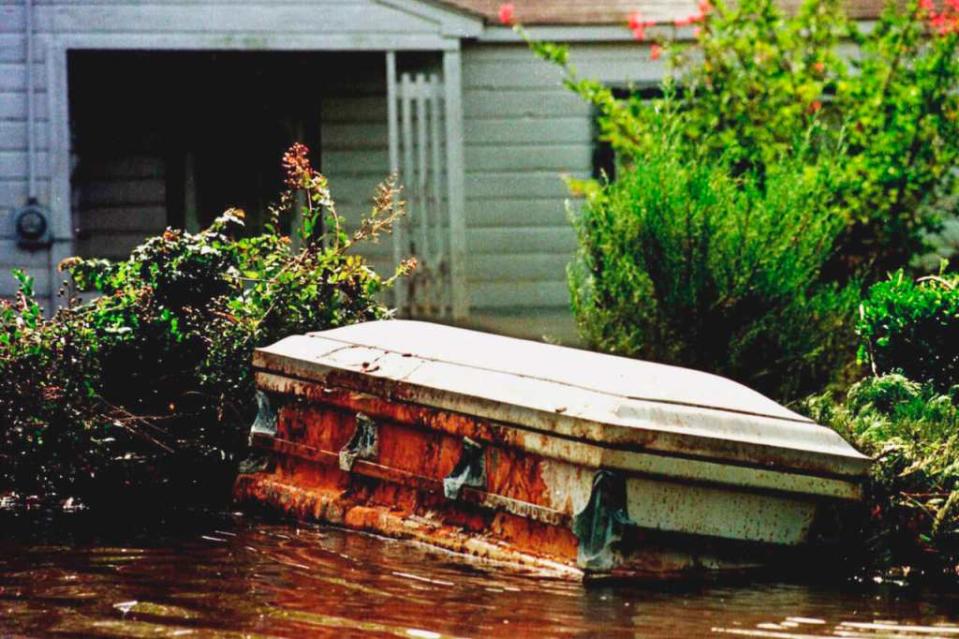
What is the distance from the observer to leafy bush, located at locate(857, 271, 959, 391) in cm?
763

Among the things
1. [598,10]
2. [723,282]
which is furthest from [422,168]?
[723,282]

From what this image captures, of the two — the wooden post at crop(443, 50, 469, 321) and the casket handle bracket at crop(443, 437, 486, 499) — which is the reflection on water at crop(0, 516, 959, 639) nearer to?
the casket handle bracket at crop(443, 437, 486, 499)

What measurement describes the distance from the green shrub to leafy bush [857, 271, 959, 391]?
0.86 metres

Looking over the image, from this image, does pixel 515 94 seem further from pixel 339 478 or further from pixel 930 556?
pixel 930 556

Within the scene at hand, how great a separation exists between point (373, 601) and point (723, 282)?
12.5 feet

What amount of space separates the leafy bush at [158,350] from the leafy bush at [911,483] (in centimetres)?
275

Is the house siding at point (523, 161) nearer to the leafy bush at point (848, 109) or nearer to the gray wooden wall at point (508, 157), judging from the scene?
the gray wooden wall at point (508, 157)

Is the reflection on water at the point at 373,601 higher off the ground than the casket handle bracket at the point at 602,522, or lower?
lower

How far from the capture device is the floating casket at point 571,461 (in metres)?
6.00

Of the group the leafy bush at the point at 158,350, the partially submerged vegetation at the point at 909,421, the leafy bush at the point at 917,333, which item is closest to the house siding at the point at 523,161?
the leafy bush at the point at 158,350

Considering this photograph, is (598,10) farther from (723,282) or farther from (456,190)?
(723,282)

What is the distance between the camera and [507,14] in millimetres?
13805

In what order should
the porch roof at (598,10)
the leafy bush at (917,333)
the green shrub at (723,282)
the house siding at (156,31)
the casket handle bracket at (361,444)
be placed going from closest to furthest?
the casket handle bracket at (361,444)
the leafy bush at (917,333)
the green shrub at (723,282)
the house siding at (156,31)
the porch roof at (598,10)

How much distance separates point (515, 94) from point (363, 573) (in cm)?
876
